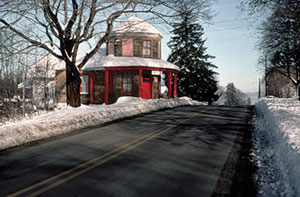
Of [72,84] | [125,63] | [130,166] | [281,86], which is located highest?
[125,63]

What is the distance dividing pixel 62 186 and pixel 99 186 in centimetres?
66

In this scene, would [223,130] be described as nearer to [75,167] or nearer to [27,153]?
[75,167]

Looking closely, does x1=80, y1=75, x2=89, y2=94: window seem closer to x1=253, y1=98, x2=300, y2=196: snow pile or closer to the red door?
the red door

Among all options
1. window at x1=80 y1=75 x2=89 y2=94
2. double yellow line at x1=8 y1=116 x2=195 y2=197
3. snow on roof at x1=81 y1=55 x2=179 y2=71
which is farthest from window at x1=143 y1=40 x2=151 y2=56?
double yellow line at x1=8 y1=116 x2=195 y2=197

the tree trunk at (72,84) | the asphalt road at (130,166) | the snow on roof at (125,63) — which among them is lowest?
the asphalt road at (130,166)

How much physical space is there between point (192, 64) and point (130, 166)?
94.9 feet

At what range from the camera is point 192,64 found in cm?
3281

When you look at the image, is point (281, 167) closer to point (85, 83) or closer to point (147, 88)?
point (147, 88)

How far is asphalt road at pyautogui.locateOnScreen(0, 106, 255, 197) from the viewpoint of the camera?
13.7ft

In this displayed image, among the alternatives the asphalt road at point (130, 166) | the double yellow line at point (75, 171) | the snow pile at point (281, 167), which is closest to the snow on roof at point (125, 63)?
the asphalt road at point (130, 166)

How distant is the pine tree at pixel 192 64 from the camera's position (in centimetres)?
3269

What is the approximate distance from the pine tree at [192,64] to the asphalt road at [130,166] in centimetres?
2459

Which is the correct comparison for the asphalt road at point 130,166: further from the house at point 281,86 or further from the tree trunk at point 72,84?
the house at point 281,86

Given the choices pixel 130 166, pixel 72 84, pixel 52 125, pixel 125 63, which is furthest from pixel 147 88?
pixel 130 166
